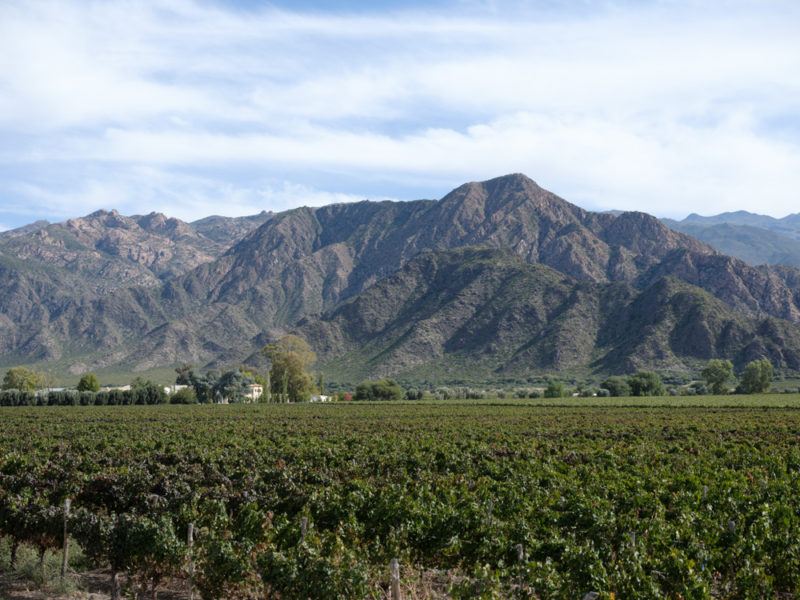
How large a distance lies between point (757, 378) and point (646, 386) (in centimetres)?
1773

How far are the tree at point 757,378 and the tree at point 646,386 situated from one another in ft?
44.9

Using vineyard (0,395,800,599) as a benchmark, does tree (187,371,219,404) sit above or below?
below

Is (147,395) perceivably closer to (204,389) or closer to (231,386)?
(204,389)

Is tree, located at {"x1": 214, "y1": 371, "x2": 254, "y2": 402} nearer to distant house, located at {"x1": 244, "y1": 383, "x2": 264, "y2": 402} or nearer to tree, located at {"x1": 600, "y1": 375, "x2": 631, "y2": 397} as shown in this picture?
distant house, located at {"x1": 244, "y1": 383, "x2": 264, "y2": 402}

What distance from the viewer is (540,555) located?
1415cm

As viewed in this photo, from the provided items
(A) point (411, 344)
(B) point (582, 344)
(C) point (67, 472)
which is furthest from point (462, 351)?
(C) point (67, 472)

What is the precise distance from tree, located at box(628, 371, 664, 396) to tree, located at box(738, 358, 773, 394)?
13.7 metres

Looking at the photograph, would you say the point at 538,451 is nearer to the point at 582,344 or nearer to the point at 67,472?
the point at 67,472

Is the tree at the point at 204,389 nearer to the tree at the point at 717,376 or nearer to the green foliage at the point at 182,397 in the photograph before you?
the green foliage at the point at 182,397

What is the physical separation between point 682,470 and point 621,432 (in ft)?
70.2

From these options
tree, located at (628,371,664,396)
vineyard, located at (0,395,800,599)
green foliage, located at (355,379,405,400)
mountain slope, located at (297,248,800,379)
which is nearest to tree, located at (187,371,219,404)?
green foliage, located at (355,379,405,400)

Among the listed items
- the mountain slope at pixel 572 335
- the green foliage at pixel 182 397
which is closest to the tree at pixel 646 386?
the mountain slope at pixel 572 335

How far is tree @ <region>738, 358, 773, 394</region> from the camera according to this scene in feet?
392

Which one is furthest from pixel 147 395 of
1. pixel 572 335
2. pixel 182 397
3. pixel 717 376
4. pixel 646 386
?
pixel 572 335
